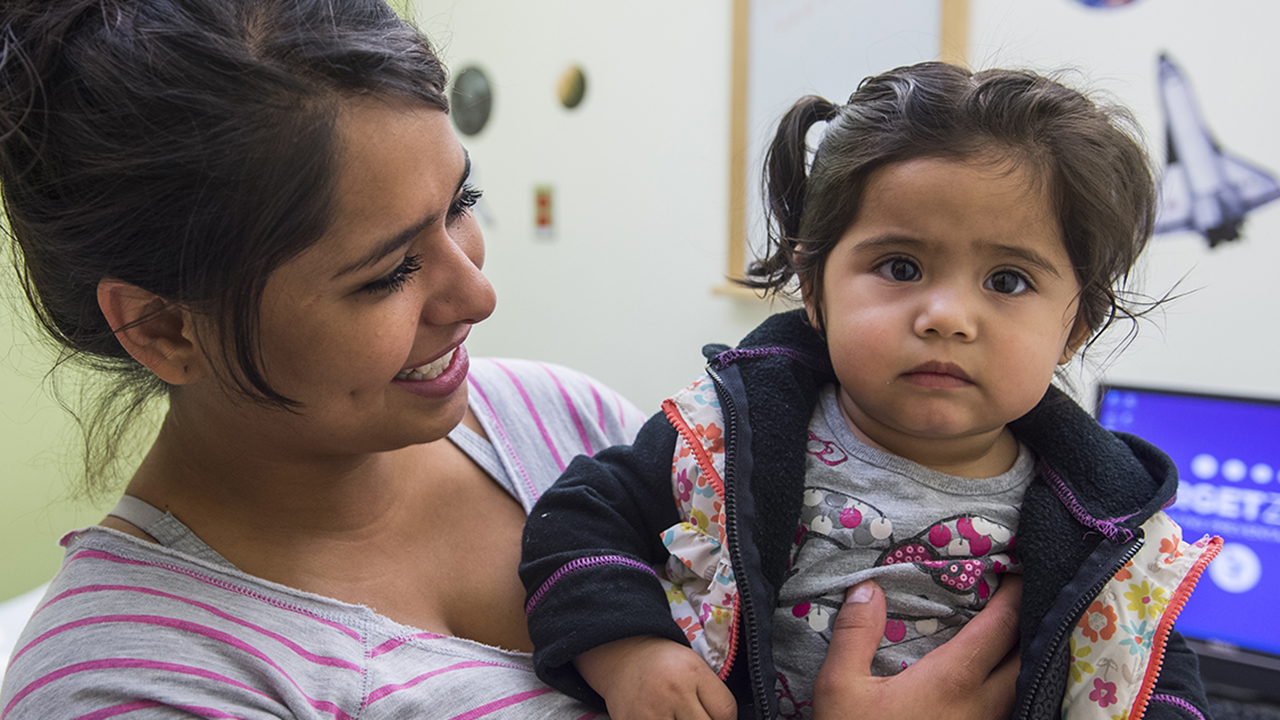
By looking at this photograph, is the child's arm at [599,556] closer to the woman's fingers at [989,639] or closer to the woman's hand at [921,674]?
the woman's hand at [921,674]

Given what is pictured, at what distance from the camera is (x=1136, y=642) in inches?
33.8

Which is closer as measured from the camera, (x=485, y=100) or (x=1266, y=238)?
(x=1266, y=238)

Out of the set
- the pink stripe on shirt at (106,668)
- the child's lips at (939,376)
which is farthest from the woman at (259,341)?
the child's lips at (939,376)

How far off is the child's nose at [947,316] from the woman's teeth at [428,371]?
1.50ft

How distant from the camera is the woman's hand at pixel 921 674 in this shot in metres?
0.85

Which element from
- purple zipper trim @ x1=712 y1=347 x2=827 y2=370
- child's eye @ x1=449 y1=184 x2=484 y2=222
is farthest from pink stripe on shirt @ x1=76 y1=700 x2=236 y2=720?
purple zipper trim @ x1=712 y1=347 x2=827 y2=370

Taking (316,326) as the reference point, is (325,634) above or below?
below

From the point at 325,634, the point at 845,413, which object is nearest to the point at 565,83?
the point at 845,413

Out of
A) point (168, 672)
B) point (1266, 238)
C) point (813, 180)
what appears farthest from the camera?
→ point (1266, 238)

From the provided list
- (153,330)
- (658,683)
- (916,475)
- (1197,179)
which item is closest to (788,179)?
(916,475)

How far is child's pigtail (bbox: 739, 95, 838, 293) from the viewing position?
1.08 meters

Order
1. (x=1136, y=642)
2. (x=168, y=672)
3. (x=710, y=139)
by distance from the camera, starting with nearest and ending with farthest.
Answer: (x=168, y=672) → (x=1136, y=642) → (x=710, y=139)

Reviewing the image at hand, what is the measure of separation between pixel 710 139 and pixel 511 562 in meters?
2.01

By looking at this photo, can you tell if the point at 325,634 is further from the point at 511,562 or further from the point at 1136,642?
the point at 1136,642
